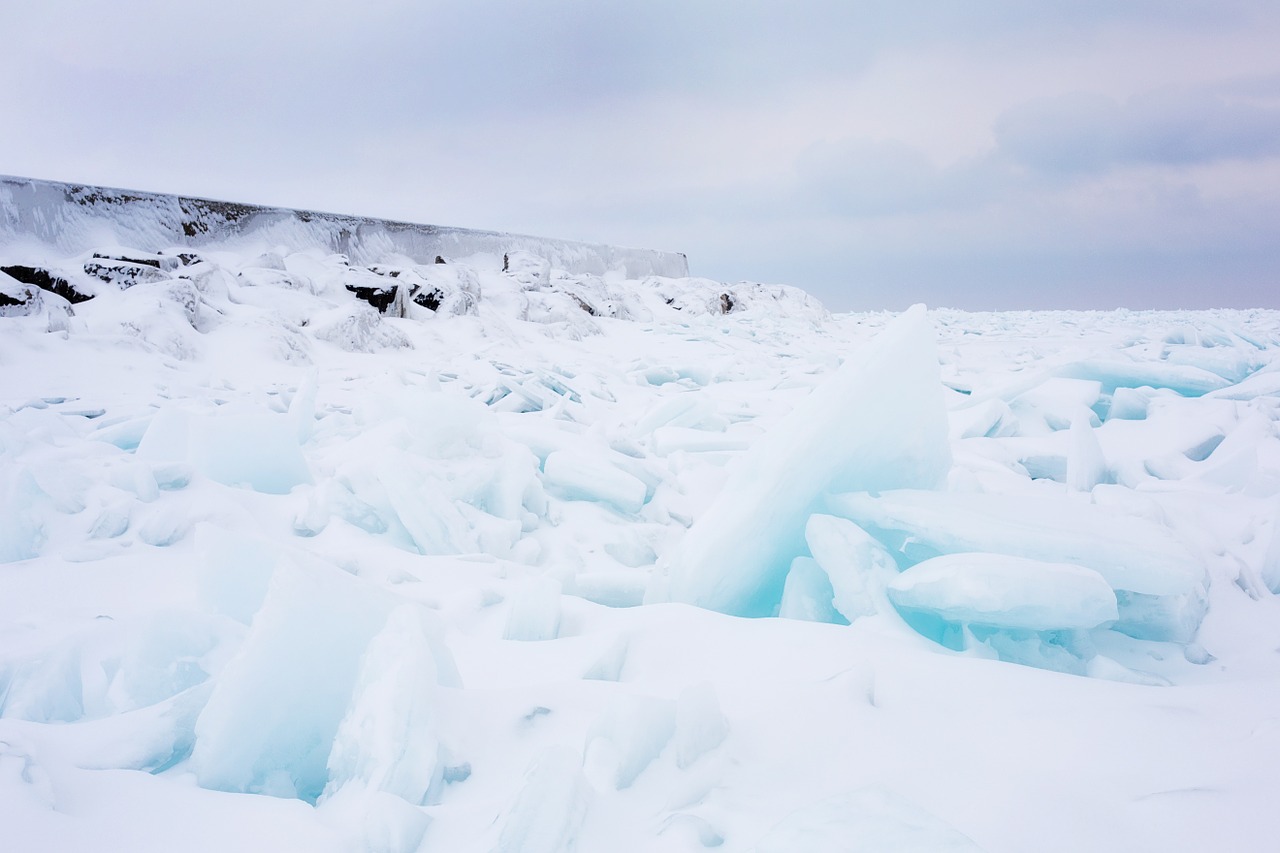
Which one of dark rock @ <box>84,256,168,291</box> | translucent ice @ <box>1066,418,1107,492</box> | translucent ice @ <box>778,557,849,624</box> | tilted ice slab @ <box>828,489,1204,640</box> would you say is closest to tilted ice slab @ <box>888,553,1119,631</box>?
tilted ice slab @ <box>828,489,1204,640</box>

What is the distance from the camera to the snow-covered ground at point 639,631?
792mm

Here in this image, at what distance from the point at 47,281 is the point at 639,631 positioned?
687 cm

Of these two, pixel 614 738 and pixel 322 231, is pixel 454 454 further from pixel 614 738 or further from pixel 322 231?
pixel 322 231

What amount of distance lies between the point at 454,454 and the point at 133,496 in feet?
3.19

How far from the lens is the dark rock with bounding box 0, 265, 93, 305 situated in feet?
18.3

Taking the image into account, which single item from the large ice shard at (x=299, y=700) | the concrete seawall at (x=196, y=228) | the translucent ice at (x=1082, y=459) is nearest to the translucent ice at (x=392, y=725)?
the large ice shard at (x=299, y=700)

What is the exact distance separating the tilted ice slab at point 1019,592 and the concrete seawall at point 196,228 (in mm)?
8697

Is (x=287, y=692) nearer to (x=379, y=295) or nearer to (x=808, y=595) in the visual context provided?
(x=808, y=595)

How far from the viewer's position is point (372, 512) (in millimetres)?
2139

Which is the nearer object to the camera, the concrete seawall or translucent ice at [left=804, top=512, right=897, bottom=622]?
translucent ice at [left=804, top=512, right=897, bottom=622]

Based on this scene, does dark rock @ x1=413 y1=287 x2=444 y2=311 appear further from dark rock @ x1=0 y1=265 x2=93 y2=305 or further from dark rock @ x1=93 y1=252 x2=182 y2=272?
dark rock @ x1=0 y1=265 x2=93 y2=305

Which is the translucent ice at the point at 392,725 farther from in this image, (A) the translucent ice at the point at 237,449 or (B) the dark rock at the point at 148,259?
(B) the dark rock at the point at 148,259

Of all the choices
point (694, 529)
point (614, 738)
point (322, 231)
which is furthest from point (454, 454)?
point (322, 231)

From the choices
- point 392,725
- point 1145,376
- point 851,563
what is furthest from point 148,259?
point 1145,376
